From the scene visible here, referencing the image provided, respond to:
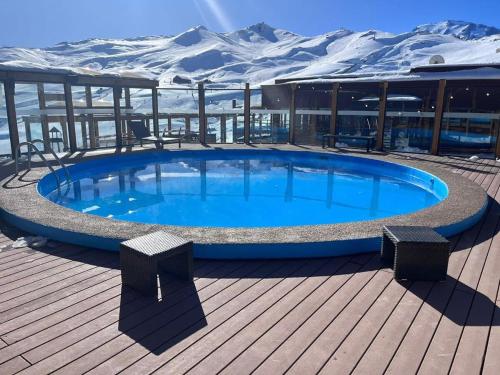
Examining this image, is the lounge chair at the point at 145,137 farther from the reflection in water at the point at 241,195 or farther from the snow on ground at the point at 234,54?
the snow on ground at the point at 234,54

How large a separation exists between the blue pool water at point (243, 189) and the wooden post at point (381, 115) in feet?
5.03

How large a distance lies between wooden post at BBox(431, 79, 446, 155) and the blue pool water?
1944mm

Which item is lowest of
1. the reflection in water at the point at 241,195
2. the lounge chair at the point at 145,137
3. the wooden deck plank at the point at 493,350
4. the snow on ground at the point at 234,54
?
the reflection in water at the point at 241,195

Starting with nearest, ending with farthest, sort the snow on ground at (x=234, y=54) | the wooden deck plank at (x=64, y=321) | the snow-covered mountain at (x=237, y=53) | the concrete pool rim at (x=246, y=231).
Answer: the wooden deck plank at (x=64, y=321), the concrete pool rim at (x=246, y=231), the snow on ground at (x=234, y=54), the snow-covered mountain at (x=237, y=53)

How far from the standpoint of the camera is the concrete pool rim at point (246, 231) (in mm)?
3797

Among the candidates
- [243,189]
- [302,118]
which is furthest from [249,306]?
[302,118]

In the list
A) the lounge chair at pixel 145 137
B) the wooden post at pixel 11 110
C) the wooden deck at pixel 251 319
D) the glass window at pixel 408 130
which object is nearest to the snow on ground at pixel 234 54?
the lounge chair at pixel 145 137

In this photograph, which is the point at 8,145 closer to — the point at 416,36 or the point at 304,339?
the point at 304,339

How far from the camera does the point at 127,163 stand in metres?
10.6

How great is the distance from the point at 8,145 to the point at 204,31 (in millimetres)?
64498

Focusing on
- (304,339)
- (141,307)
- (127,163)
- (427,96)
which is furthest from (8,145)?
(427,96)

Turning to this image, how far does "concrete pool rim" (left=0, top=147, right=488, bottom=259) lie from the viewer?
3797 millimetres

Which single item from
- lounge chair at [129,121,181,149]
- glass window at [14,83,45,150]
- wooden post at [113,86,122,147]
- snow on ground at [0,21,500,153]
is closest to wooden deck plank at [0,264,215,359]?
lounge chair at [129,121,181,149]

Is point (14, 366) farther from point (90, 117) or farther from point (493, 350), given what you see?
point (90, 117)
